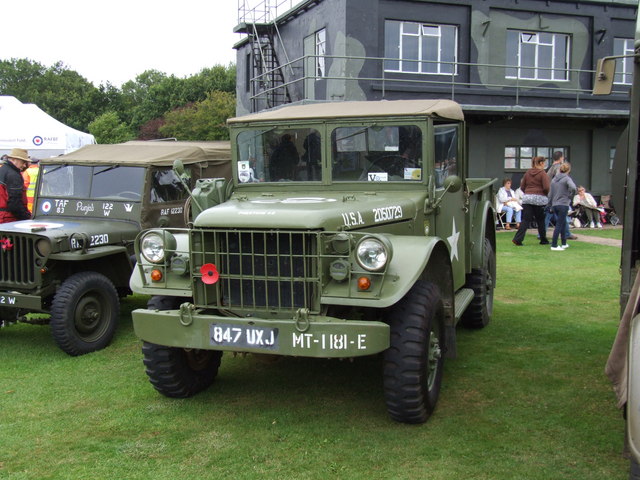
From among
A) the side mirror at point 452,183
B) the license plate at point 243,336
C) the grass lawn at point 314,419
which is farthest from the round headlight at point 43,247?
the side mirror at point 452,183

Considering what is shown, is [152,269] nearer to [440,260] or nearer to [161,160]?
[440,260]

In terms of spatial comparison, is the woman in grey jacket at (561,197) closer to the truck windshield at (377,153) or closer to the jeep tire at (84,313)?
the truck windshield at (377,153)

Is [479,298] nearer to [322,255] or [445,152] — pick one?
[445,152]

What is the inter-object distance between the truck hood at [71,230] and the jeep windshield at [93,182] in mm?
327

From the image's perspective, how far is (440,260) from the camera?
4.70 meters

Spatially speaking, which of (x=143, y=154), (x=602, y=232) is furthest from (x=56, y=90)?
(x=143, y=154)

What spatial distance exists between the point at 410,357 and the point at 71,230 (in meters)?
3.82

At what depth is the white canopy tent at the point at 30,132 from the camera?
58.0 feet

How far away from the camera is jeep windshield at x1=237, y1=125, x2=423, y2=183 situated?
5.04 m

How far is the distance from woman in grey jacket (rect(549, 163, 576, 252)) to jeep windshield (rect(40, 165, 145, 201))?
814 centimetres

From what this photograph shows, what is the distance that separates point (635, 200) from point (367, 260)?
1754 millimetres

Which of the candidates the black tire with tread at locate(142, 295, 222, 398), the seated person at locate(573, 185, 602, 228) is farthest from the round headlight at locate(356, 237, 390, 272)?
the seated person at locate(573, 185, 602, 228)

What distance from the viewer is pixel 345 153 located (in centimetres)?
514

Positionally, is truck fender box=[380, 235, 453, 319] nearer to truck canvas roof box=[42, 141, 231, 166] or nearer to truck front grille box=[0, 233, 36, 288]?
truck front grille box=[0, 233, 36, 288]
